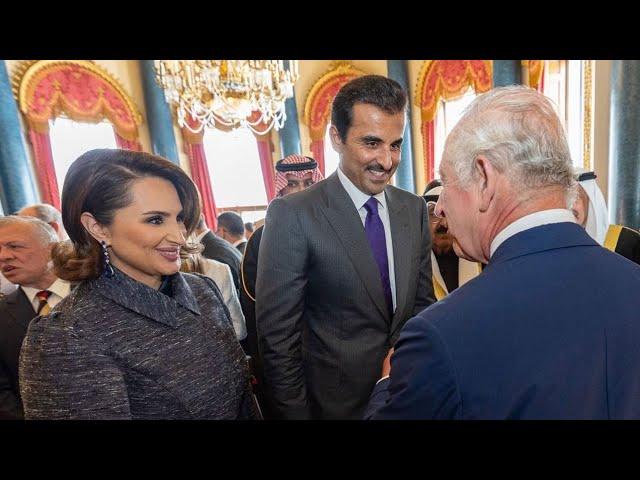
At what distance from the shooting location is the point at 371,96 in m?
1.49

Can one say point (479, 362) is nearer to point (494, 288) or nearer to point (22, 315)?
point (494, 288)

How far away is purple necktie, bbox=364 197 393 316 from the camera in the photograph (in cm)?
157

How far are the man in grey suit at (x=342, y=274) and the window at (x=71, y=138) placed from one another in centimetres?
740

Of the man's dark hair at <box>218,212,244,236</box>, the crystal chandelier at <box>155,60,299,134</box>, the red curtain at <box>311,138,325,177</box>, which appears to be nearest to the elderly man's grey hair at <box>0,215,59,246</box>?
the man's dark hair at <box>218,212,244,236</box>

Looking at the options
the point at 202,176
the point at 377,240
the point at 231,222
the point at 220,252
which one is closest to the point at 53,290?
the point at 220,252

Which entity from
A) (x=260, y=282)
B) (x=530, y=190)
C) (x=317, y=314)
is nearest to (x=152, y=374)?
(x=260, y=282)

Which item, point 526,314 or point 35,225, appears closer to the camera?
point 526,314

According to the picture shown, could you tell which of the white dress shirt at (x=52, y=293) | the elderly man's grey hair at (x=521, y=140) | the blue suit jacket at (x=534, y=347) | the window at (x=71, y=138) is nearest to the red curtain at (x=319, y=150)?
the window at (x=71, y=138)

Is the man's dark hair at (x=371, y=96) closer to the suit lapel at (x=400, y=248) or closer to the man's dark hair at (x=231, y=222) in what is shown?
the suit lapel at (x=400, y=248)

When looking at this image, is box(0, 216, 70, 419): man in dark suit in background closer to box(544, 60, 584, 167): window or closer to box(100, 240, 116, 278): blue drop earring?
box(100, 240, 116, 278): blue drop earring

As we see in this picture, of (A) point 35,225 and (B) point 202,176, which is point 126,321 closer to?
(A) point 35,225

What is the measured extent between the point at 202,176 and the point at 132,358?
882cm

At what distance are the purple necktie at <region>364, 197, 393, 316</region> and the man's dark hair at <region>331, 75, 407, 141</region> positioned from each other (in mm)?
331
